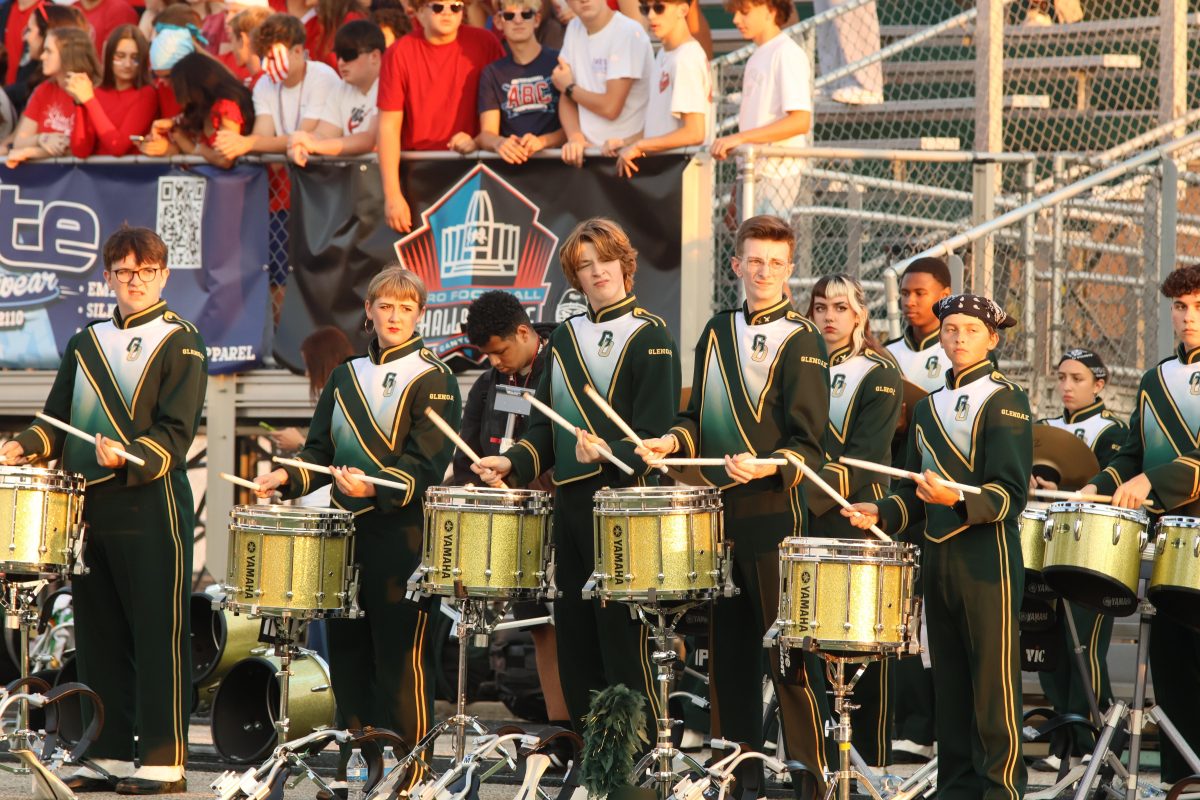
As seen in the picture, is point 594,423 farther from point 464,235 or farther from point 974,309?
point 464,235

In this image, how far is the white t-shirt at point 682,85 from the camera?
31.7ft

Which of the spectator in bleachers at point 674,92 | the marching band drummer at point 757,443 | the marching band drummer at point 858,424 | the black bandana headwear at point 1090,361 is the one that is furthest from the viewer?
the spectator in bleachers at point 674,92

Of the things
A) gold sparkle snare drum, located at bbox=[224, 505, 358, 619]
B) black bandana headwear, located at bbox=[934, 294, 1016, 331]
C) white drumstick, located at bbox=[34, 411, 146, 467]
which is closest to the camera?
black bandana headwear, located at bbox=[934, 294, 1016, 331]

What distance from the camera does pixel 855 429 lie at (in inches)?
287

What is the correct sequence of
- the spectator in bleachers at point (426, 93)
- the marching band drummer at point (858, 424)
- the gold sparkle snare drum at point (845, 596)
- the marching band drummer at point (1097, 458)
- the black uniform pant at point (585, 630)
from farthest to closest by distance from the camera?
the spectator in bleachers at point (426, 93) → the marching band drummer at point (1097, 458) → the marching band drummer at point (858, 424) → the black uniform pant at point (585, 630) → the gold sparkle snare drum at point (845, 596)

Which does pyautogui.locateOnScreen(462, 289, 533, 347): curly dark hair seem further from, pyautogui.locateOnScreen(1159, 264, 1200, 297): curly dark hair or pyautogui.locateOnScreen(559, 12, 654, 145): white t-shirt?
pyautogui.locateOnScreen(1159, 264, 1200, 297): curly dark hair

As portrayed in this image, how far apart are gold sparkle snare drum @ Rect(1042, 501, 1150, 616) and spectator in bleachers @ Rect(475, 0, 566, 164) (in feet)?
13.9

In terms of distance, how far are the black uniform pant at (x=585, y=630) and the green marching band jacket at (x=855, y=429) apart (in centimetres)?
81

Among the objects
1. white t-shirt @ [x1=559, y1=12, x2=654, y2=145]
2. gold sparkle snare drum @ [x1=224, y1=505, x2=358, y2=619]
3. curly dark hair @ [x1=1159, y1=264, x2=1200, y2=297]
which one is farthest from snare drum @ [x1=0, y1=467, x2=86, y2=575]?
curly dark hair @ [x1=1159, y1=264, x2=1200, y2=297]

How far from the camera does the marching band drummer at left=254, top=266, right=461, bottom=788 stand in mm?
7223

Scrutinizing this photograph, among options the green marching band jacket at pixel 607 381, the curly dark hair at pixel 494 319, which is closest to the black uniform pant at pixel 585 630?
the green marching band jacket at pixel 607 381

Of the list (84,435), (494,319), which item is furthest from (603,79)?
(84,435)

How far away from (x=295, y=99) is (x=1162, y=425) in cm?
554

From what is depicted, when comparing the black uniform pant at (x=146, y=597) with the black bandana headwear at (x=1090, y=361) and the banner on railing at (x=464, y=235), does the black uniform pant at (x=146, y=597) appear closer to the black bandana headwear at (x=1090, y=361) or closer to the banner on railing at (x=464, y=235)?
the banner on railing at (x=464, y=235)
